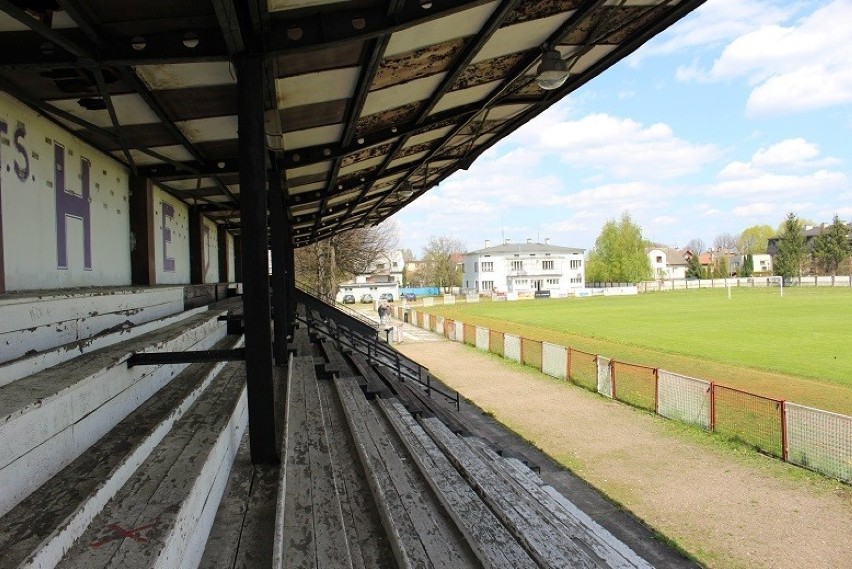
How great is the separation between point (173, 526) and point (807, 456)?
34.0ft

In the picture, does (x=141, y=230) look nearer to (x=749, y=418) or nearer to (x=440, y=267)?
(x=749, y=418)

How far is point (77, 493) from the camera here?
2432mm

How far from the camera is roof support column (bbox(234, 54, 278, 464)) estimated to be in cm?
350

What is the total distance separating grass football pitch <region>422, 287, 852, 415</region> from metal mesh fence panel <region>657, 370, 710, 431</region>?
374cm

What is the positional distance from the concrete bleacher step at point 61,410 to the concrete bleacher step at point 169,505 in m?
0.33

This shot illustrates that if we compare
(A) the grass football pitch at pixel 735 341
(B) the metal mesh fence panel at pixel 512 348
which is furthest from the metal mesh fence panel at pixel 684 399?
(B) the metal mesh fence panel at pixel 512 348

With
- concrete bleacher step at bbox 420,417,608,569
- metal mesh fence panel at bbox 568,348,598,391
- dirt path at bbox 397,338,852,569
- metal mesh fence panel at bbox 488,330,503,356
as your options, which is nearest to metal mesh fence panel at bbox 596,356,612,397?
metal mesh fence panel at bbox 568,348,598,391

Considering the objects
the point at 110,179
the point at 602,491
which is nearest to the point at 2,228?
the point at 110,179

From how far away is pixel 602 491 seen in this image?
335 inches

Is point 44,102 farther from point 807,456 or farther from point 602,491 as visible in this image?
point 807,456

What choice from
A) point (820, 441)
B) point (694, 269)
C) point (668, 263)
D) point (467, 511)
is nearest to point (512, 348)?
point (820, 441)

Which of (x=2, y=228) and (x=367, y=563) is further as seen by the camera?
(x=2, y=228)

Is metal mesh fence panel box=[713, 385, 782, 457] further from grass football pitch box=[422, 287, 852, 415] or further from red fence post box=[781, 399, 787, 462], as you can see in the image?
grass football pitch box=[422, 287, 852, 415]

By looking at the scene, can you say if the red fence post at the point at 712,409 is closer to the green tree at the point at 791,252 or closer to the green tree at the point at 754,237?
the green tree at the point at 791,252
